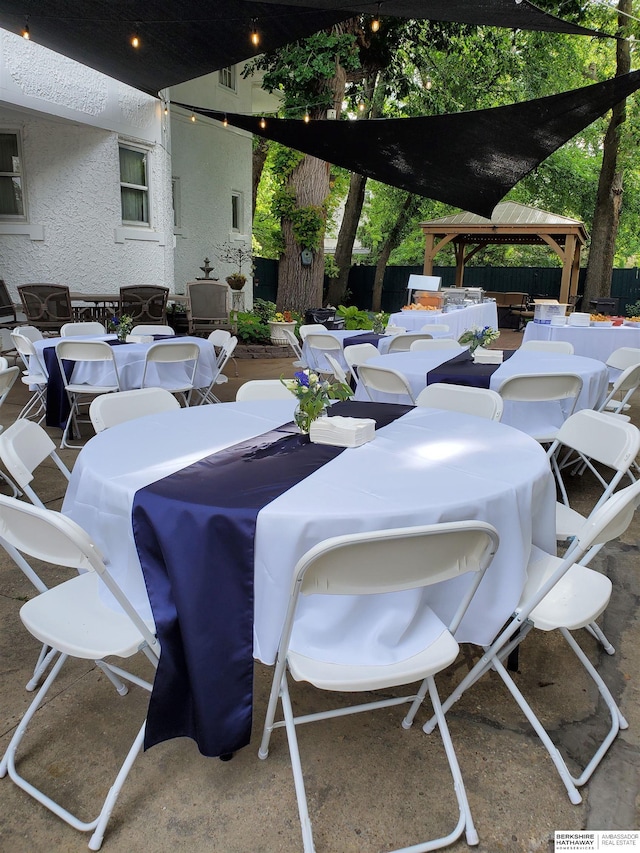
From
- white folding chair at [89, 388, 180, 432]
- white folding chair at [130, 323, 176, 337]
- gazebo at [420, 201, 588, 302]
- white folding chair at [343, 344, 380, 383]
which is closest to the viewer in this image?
white folding chair at [89, 388, 180, 432]

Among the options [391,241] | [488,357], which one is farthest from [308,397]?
[391,241]

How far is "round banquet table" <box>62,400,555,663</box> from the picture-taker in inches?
61.5

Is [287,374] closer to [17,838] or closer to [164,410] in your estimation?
[164,410]

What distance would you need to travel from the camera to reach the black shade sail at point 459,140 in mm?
5758

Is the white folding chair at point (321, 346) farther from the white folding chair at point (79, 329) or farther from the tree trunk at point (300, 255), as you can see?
the tree trunk at point (300, 255)

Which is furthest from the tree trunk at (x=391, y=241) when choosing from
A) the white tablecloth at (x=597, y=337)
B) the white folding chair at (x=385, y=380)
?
the white folding chair at (x=385, y=380)

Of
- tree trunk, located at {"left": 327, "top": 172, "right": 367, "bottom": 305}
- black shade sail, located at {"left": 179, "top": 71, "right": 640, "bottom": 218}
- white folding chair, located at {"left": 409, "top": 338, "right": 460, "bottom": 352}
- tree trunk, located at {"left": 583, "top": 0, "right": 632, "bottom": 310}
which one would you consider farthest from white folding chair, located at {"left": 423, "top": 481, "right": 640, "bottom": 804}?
tree trunk, located at {"left": 327, "top": 172, "right": 367, "bottom": 305}

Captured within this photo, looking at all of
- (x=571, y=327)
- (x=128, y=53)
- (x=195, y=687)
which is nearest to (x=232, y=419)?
(x=195, y=687)

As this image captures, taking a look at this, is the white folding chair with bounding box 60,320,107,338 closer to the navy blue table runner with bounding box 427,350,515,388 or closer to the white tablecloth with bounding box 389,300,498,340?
the white tablecloth with bounding box 389,300,498,340

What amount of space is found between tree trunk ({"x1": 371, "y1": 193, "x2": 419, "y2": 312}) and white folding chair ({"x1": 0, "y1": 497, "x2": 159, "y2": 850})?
54.1 ft

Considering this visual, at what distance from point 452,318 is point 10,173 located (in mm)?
6146

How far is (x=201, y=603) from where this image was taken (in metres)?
1.61

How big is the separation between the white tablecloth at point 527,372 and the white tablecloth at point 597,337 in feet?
7.23

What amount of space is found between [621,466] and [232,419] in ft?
4.61
